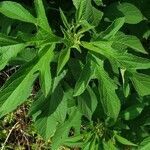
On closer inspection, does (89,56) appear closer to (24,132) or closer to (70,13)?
(70,13)

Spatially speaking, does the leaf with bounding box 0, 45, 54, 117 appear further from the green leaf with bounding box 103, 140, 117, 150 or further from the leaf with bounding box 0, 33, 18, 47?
the green leaf with bounding box 103, 140, 117, 150

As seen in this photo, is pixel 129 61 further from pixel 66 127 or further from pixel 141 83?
pixel 66 127

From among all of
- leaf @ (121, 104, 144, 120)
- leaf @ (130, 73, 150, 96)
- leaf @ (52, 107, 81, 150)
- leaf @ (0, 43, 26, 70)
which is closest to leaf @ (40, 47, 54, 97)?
leaf @ (0, 43, 26, 70)

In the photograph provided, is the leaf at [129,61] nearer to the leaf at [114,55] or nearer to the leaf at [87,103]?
the leaf at [114,55]

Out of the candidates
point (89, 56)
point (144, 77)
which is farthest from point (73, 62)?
point (144, 77)

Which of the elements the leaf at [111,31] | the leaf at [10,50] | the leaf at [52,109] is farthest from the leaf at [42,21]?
the leaf at [52,109]

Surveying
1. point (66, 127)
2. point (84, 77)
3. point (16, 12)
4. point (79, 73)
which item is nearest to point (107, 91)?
point (84, 77)
